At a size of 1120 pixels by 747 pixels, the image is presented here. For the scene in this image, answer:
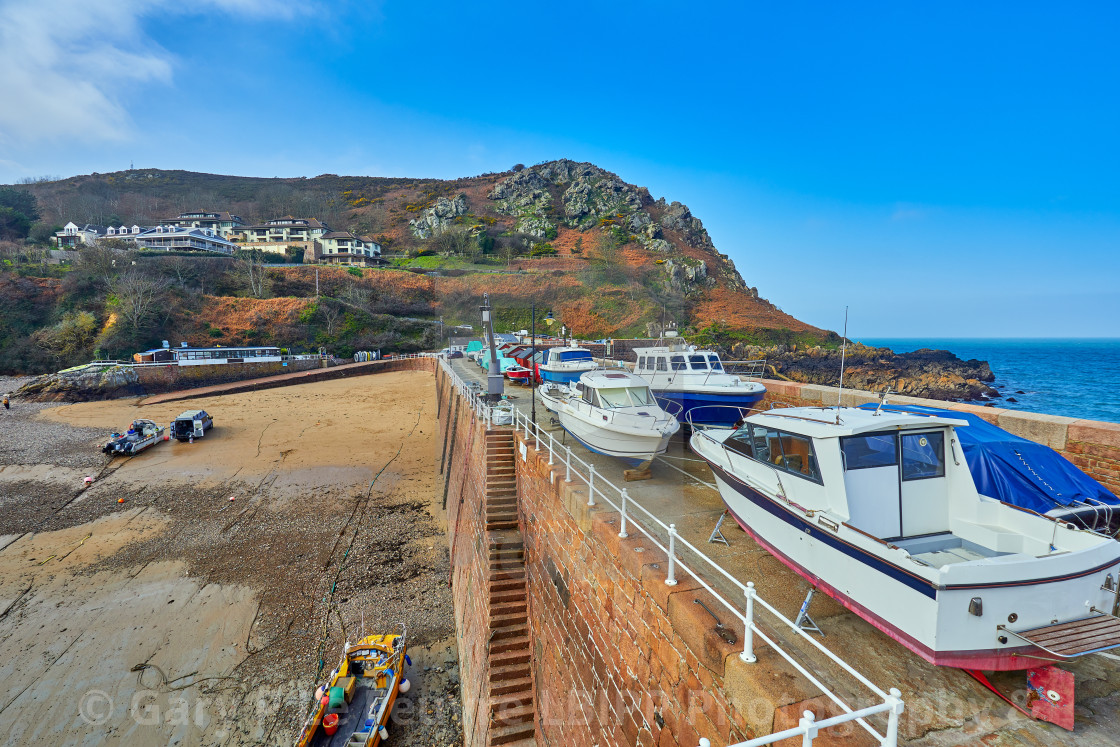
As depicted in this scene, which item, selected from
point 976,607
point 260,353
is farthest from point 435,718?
point 260,353

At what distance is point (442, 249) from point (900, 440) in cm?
6851

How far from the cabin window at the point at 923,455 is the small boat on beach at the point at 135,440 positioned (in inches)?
1170

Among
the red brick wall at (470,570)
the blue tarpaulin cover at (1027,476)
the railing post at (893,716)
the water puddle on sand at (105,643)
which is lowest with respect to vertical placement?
the water puddle on sand at (105,643)

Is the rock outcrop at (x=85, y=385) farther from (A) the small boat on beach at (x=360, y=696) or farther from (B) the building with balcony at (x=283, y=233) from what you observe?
(B) the building with balcony at (x=283, y=233)

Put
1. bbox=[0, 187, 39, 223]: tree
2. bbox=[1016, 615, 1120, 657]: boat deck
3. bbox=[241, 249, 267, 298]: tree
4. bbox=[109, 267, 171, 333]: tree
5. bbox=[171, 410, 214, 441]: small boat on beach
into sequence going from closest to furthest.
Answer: bbox=[1016, 615, 1120, 657]: boat deck
bbox=[171, 410, 214, 441]: small boat on beach
bbox=[109, 267, 171, 333]: tree
bbox=[241, 249, 267, 298]: tree
bbox=[0, 187, 39, 223]: tree

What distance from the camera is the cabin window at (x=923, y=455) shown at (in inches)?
174

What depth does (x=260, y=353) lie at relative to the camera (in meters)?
38.7

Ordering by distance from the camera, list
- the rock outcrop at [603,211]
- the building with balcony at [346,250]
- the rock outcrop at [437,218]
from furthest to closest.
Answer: the rock outcrop at [437,218] → the building with balcony at [346,250] → the rock outcrop at [603,211]

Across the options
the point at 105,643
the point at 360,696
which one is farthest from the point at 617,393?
the point at 105,643

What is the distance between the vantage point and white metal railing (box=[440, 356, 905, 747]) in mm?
2100

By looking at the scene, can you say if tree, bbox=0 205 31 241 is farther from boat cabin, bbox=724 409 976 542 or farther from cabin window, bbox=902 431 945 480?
cabin window, bbox=902 431 945 480

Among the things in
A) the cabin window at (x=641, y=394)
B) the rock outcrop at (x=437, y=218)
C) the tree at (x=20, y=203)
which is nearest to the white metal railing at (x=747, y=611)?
the cabin window at (x=641, y=394)

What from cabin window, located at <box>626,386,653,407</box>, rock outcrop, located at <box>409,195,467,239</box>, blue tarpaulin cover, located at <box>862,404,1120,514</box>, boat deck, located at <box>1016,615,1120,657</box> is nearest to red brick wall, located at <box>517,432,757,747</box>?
boat deck, located at <box>1016,615,1120,657</box>

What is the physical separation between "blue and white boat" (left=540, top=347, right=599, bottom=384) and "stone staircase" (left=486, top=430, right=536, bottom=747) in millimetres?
6333
